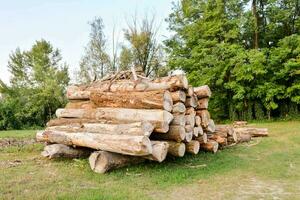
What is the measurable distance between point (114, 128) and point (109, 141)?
1.56 ft

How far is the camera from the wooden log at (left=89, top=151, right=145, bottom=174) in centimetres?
605

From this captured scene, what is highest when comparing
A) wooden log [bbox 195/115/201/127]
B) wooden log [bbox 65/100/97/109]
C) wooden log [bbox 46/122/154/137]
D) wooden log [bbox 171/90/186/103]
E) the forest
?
the forest

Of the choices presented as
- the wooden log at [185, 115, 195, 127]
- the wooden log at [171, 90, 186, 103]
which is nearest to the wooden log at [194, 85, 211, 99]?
the wooden log at [185, 115, 195, 127]

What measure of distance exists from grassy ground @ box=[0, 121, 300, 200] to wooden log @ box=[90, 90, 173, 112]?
1209 millimetres

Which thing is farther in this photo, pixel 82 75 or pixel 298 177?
pixel 82 75

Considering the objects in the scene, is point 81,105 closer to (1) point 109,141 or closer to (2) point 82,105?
(2) point 82,105

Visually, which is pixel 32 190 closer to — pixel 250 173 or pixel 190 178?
pixel 190 178

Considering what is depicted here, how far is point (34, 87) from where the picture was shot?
87.4 ft

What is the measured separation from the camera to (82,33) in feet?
91.3

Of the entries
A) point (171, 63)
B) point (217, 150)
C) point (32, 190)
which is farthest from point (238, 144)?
point (171, 63)

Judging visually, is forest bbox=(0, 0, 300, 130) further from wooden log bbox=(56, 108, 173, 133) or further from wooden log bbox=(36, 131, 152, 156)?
wooden log bbox=(36, 131, 152, 156)

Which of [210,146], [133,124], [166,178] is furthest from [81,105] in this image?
[166,178]

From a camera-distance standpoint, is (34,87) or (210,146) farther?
(34,87)

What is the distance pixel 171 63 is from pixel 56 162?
13400mm
